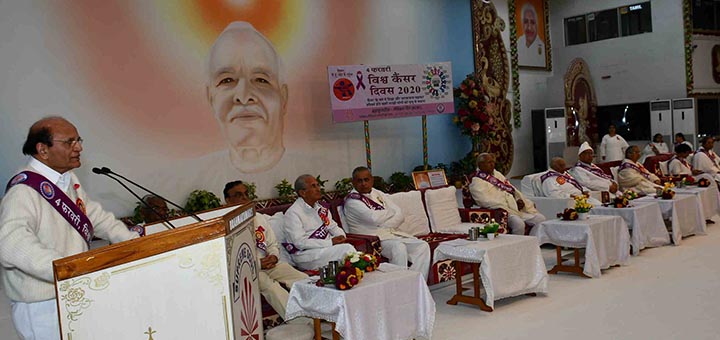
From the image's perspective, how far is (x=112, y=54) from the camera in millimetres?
7344

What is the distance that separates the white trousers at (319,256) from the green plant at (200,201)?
2.64m

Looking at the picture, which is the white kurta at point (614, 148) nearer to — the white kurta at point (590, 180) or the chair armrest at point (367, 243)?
the white kurta at point (590, 180)

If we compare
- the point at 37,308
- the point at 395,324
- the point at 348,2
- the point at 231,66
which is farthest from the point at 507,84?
the point at 37,308

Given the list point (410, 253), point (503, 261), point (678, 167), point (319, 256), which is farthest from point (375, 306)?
point (678, 167)

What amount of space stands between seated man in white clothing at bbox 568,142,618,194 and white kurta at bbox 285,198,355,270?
4.49 meters

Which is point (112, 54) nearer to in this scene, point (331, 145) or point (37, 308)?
point (331, 145)

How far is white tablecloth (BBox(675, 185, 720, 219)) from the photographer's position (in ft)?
28.0

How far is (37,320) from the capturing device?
8.59ft

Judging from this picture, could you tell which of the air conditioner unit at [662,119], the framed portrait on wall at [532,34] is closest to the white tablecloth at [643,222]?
the framed portrait on wall at [532,34]

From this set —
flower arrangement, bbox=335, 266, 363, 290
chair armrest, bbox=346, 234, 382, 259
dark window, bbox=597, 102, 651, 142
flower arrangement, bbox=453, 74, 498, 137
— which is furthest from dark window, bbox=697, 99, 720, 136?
flower arrangement, bbox=335, 266, 363, 290

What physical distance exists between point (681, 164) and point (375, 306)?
26.3 ft

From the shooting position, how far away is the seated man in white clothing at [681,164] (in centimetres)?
1040

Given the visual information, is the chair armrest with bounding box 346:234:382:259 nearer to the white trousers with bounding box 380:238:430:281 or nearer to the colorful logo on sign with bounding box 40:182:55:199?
the white trousers with bounding box 380:238:430:281

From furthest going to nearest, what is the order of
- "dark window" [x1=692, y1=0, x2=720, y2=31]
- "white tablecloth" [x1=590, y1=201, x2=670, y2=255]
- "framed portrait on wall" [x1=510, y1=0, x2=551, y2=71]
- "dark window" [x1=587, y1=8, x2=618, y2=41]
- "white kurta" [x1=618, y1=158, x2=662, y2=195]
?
"dark window" [x1=587, y1=8, x2=618, y2=41], "dark window" [x1=692, y1=0, x2=720, y2=31], "framed portrait on wall" [x1=510, y1=0, x2=551, y2=71], "white kurta" [x1=618, y1=158, x2=662, y2=195], "white tablecloth" [x1=590, y1=201, x2=670, y2=255]
